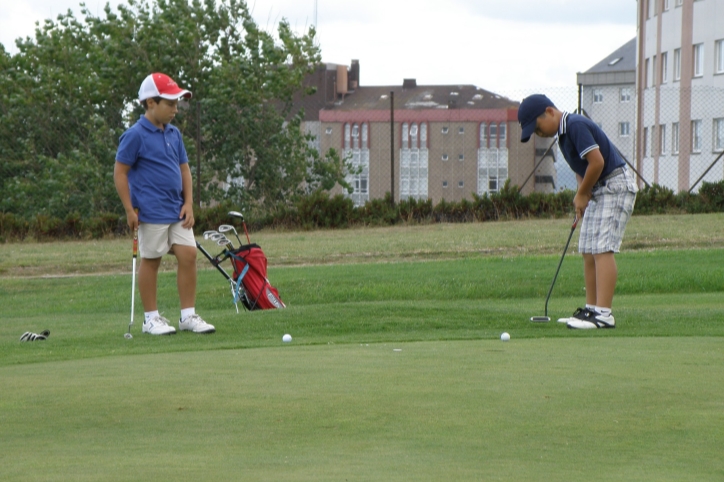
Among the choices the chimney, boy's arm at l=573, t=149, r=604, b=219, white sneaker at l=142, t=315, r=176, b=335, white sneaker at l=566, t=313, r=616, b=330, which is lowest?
white sneaker at l=142, t=315, r=176, b=335

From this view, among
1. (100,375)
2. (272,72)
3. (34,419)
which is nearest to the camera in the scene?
(34,419)

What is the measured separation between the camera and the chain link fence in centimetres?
2842

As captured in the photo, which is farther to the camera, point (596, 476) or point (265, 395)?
point (265, 395)

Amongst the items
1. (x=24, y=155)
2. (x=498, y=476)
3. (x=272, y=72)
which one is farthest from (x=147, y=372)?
(x=272, y=72)

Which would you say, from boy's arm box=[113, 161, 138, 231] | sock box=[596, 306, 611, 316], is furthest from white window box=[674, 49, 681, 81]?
boy's arm box=[113, 161, 138, 231]

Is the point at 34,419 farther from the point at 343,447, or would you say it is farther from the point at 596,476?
the point at 596,476

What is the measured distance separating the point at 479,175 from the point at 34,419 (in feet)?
354

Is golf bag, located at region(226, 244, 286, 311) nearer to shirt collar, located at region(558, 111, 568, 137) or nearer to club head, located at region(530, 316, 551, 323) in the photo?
club head, located at region(530, 316, 551, 323)

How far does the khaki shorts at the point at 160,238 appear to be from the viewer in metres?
8.21

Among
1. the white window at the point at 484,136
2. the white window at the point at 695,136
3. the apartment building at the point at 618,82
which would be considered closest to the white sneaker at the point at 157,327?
the white window at the point at 695,136

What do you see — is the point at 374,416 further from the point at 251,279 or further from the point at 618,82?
the point at 618,82

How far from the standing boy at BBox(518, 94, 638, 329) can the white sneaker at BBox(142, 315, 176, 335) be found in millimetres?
2773

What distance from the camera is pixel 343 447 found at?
12.6 feet

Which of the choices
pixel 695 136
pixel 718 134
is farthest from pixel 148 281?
pixel 695 136
